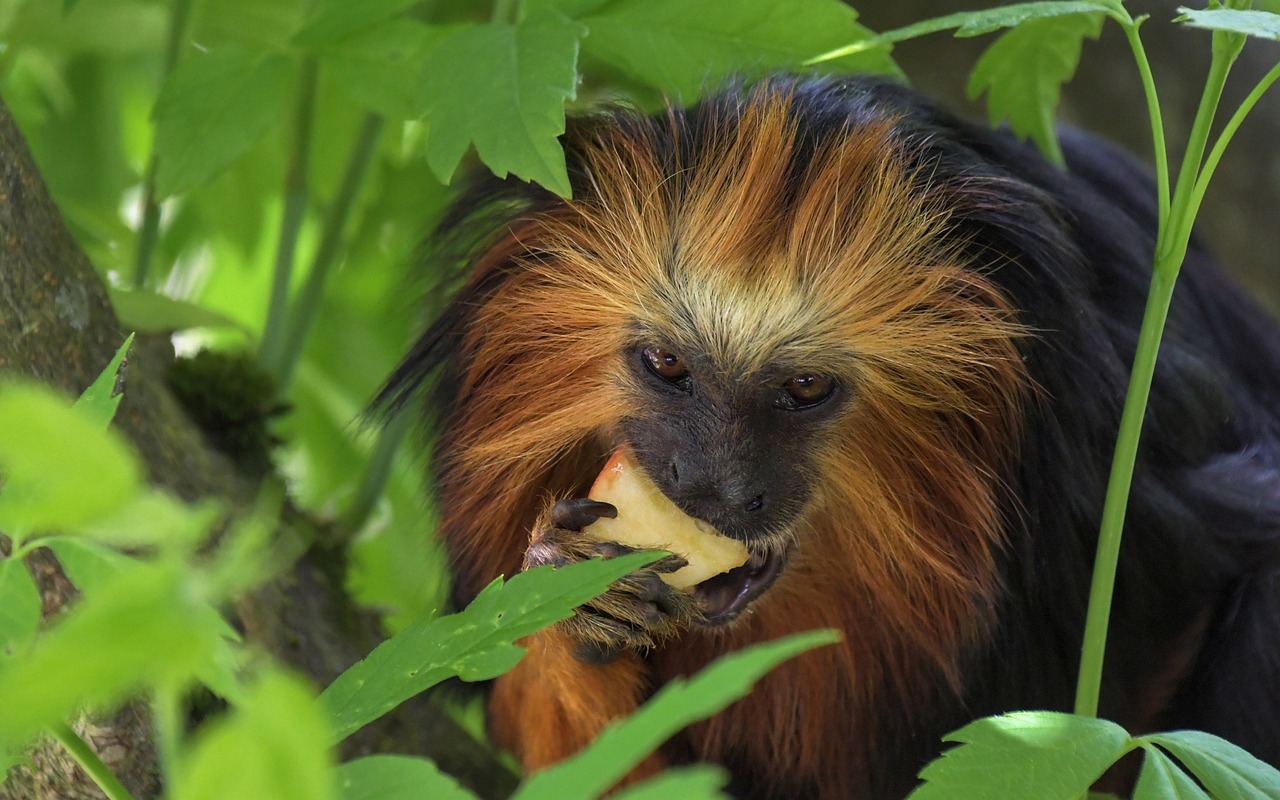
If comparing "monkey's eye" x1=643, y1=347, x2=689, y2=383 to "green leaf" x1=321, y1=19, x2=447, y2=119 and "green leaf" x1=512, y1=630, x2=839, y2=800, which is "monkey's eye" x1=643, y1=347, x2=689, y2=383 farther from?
"green leaf" x1=512, y1=630, x2=839, y2=800

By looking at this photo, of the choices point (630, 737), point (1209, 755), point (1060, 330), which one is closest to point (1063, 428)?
point (1060, 330)

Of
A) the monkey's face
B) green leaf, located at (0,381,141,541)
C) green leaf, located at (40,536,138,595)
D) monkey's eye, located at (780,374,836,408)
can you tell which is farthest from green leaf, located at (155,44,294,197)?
green leaf, located at (0,381,141,541)

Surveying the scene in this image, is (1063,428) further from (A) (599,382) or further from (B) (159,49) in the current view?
(B) (159,49)

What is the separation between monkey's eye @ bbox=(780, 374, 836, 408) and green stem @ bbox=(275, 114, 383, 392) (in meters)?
1.05

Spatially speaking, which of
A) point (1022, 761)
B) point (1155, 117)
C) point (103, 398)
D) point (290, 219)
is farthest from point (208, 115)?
point (1022, 761)

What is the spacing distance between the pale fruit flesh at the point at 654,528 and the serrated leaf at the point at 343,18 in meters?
0.73

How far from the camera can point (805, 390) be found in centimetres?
182

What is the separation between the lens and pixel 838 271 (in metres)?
Answer: 1.80

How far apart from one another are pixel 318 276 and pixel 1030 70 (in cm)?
139

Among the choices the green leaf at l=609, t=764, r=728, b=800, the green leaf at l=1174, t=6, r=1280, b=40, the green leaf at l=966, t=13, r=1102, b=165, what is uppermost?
the green leaf at l=1174, t=6, r=1280, b=40

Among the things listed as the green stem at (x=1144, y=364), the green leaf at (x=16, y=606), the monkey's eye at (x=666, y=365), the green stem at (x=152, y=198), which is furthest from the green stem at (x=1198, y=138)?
the green stem at (x=152, y=198)

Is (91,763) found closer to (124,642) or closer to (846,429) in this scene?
(124,642)

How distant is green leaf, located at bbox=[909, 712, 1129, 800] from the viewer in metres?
1.17

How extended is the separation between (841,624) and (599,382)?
575 millimetres
